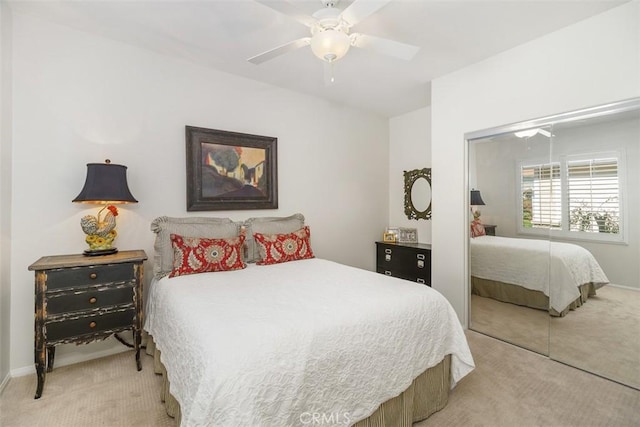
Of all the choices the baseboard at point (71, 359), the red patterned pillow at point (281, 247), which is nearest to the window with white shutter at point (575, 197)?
the red patterned pillow at point (281, 247)

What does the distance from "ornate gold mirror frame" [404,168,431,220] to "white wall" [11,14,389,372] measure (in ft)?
4.49

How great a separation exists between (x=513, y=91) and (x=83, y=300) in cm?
385

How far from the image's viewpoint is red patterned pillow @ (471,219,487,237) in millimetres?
3117

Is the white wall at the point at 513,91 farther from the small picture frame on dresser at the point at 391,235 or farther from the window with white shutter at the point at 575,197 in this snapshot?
the small picture frame on dresser at the point at 391,235

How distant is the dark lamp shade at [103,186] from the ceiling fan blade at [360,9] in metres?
2.00

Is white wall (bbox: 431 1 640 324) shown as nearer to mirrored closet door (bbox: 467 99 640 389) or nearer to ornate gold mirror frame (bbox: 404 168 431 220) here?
mirrored closet door (bbox: 467 99 640 389)

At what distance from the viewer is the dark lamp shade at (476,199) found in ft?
10.2

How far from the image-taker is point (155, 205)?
282 centimetres

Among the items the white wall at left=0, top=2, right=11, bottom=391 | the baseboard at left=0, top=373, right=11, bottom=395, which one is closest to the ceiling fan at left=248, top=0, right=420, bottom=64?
the white wall at left=0, top=2, right=11, bottom=391

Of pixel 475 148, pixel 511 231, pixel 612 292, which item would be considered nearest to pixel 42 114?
pixel 475 148

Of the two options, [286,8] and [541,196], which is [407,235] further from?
[286,8]

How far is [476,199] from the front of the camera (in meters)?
3.12

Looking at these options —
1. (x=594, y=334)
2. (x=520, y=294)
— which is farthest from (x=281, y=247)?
(x=594, y=334)

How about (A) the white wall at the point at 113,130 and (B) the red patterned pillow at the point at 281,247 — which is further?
(B) the red patterned pillow at the point at 281,247
